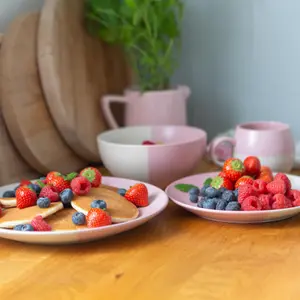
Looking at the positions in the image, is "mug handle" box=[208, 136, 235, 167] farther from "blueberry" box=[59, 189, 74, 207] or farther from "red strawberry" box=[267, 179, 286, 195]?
"blueberry" box=[59, 189, 74, 207]

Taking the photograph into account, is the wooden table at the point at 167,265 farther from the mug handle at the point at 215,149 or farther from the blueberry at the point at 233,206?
the mug handle at the point at 215,149

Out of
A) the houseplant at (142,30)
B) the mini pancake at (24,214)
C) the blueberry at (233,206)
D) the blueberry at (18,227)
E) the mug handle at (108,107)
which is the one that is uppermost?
the houseplant at (142,30)

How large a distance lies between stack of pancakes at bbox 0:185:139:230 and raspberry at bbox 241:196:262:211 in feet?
0.46

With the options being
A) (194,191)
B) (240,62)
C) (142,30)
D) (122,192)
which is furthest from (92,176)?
(240,62)

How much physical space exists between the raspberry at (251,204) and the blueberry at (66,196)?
0.73ft

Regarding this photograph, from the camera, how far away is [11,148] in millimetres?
1062

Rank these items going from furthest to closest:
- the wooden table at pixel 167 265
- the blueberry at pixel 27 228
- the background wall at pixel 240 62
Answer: the background wall at pixel 240 62 < the blueberry at pixel 27 228 < the wooden table at pixel 167 265

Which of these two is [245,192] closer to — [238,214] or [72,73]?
[238,214]

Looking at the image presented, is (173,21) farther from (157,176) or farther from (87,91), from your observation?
(157,176)

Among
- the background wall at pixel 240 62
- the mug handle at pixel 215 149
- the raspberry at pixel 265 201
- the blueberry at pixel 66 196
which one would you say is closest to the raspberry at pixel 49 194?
the blueberry at pixel 66 196

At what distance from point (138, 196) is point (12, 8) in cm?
46

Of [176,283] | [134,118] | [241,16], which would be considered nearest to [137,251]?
[176,283]

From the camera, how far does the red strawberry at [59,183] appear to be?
844 millimetres

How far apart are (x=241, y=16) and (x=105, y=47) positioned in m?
0.28
